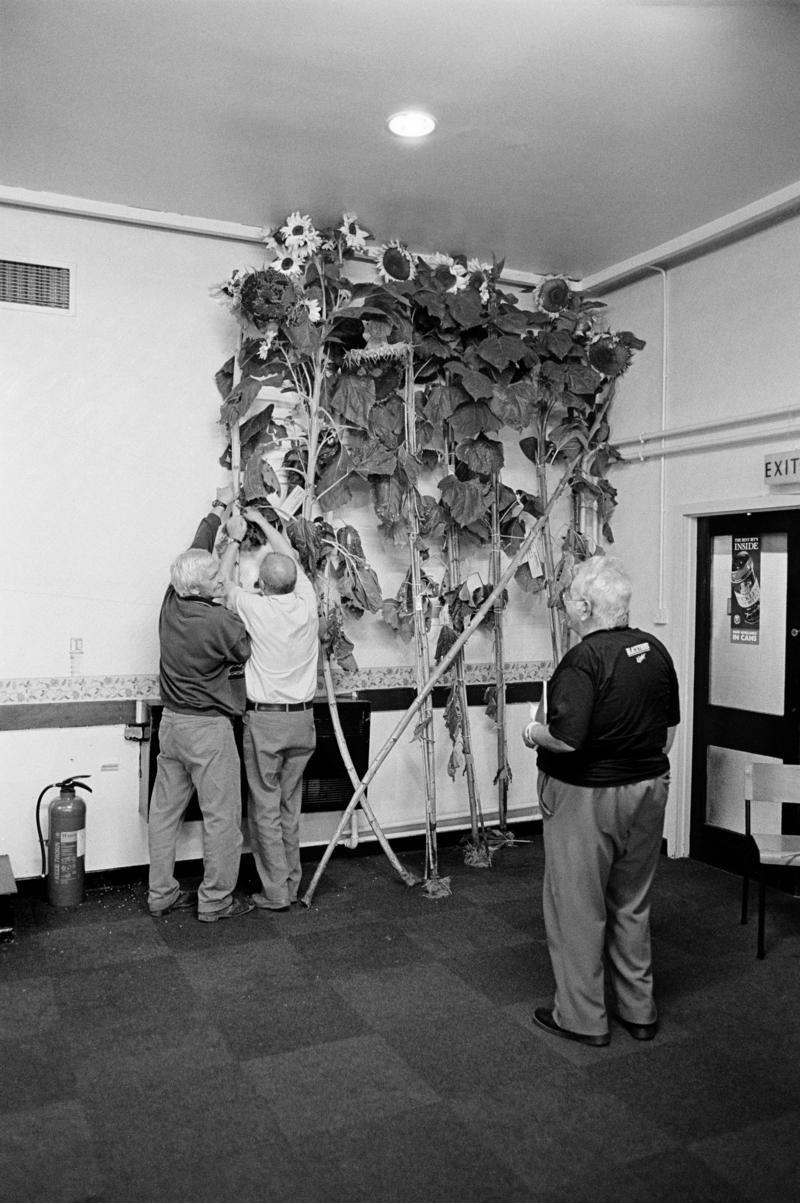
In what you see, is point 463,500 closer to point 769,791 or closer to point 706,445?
point 706,445

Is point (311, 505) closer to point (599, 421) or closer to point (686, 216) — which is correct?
point (599, 421)

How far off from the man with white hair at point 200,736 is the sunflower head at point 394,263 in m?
1.73

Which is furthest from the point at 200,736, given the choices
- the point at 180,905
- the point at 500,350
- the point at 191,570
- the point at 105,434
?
the point at 500,350

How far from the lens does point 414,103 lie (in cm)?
367

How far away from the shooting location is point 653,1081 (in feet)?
9.78

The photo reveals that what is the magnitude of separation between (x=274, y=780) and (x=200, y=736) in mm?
417

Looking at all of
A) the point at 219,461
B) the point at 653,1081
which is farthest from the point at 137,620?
the point at 653,1081

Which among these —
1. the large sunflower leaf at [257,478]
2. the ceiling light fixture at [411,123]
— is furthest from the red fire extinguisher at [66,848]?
the ceiling light fixture at [411,123]

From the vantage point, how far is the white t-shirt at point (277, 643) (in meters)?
4.33

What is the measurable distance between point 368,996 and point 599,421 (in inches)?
139

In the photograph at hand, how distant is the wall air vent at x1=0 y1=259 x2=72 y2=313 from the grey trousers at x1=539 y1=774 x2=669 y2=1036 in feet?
10.4

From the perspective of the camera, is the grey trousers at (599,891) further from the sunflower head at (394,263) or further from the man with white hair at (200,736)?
the sunflower head at (394,263)

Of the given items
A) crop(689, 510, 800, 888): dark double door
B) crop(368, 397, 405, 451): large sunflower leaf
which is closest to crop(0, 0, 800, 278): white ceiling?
crop(368, 397, 405, 451): large sunflower leaf

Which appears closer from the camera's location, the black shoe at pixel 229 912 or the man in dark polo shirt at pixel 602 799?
the man in dark polo shirt at pixel 602 799
